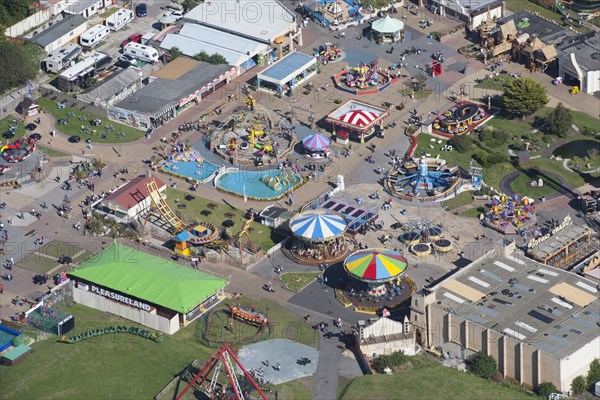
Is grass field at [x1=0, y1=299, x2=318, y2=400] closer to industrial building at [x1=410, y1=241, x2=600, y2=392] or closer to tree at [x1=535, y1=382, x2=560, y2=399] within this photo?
industrial building at [x1=410, y1=241, x2=600, y2=392]

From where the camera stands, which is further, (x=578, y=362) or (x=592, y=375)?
(x=592, y=375)

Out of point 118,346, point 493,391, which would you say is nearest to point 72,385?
point 118,346

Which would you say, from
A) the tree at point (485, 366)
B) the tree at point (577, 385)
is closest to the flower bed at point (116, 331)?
the tree at point (485, 366)

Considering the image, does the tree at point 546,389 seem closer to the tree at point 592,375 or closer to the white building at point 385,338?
the tree at point 592,375

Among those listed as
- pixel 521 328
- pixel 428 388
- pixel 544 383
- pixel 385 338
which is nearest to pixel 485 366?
pixel 521 328

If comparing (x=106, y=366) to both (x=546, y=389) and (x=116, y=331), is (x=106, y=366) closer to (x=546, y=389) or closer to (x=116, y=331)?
(x=116, y=331)

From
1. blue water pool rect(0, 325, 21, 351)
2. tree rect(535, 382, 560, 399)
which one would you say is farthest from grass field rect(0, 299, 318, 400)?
tree rect(535, 382, 560, 399)
